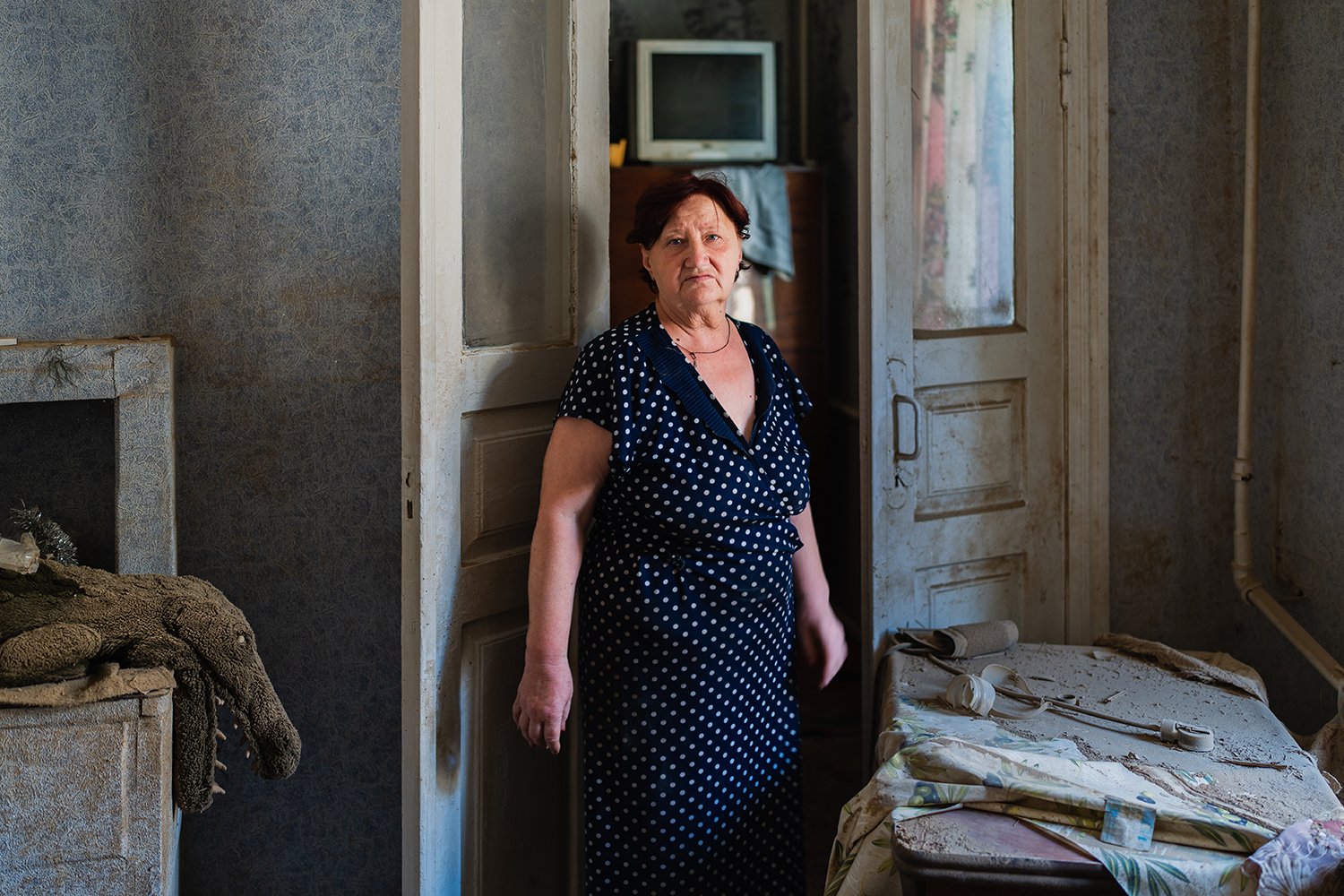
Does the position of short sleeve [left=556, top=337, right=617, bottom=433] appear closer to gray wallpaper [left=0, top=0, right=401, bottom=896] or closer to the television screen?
gray wallpaper [left=0, top=0, right=401, bottom=896]

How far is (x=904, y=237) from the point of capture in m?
2.41

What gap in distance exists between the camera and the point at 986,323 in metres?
2.57

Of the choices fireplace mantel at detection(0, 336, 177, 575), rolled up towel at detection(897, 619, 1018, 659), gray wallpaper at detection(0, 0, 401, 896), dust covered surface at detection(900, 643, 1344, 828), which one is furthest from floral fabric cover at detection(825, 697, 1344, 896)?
fireplace mantel at detection(0, 336, 177, 575)

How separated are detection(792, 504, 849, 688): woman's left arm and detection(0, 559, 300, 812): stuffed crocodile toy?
90 centimetres

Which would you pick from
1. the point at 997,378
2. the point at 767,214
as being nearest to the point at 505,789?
the point at 997,378

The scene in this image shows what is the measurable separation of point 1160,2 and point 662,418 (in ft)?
4.97

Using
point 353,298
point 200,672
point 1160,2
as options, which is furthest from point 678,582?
point 1160,2

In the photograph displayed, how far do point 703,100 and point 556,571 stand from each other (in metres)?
2.51

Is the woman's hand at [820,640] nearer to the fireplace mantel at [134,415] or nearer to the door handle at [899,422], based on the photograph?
the door handle at [899,422]

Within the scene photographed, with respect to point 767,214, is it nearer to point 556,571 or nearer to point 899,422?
point 899,422

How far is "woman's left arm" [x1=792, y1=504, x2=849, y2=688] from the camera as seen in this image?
2.21 meters

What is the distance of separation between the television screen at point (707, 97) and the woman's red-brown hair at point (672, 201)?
2057mm

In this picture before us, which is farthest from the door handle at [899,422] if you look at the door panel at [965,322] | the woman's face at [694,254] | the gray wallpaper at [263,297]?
the gray wallpaper at [263,297]

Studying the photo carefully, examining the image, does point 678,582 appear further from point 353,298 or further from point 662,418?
point 353,298
